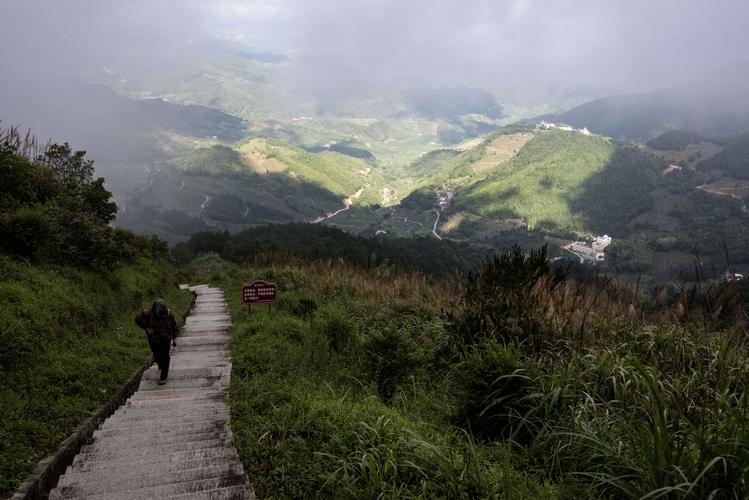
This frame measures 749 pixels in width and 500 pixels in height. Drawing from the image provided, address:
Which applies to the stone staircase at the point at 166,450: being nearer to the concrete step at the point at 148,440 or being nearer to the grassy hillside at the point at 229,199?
the concrete step at the point at 148,440

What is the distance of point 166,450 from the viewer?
14.6ft

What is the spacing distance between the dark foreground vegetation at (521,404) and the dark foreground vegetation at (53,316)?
2.13m

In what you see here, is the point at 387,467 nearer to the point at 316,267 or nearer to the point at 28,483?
the point at 28,483

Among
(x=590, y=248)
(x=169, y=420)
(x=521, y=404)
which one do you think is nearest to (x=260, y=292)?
(x=169, y=420)

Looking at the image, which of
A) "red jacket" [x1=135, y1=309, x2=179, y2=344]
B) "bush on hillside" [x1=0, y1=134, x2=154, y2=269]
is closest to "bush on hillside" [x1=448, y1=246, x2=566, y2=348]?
"red jacket" [x1=135, y1=309, x2=179, y2=344]

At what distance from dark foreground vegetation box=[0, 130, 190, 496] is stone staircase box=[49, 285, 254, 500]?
60 centimetres

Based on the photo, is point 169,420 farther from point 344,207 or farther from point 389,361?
point 344,207

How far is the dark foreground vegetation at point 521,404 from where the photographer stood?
2.74 metres

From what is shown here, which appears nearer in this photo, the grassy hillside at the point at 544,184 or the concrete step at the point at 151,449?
the concrete step at the point at 151,449

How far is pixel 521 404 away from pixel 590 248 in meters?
121

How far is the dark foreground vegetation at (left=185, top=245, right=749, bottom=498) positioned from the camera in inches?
108

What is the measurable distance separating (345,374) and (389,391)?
1.31m

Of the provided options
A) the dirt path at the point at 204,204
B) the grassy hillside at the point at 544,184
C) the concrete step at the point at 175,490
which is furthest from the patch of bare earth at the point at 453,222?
the concrete step at the point at 175,490

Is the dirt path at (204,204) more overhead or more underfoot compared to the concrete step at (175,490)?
more overhead
